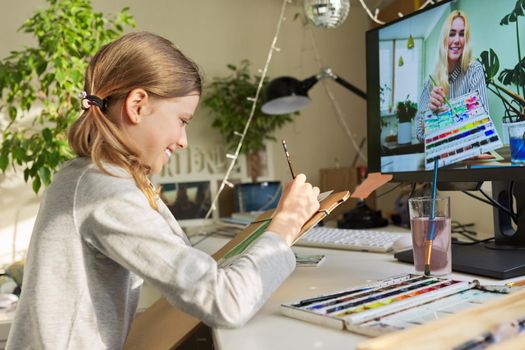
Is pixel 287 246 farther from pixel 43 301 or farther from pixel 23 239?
pixel 23 239

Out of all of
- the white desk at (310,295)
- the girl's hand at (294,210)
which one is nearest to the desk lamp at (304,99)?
the white desk at (310,295)

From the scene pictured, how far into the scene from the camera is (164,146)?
0.90m

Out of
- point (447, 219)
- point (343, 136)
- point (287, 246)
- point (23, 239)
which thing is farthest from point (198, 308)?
point (343, 136)

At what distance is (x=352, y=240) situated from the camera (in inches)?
51.5

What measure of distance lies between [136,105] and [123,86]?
3 centimetres

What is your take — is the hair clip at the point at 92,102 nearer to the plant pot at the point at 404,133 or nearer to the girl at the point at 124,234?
the girl at the point at 124,234

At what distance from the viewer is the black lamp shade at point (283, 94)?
6.07 ft

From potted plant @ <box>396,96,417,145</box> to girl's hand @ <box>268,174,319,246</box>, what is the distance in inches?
13.6

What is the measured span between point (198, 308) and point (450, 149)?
57 cm

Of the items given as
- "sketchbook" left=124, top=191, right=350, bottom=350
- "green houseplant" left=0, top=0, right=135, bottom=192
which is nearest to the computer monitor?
"sketchbook" left=124, top=191, right=350, bottom=350

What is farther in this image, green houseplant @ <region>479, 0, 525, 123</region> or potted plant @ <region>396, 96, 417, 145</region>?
potted plant @ <region>396, 96, 417, 145</region>

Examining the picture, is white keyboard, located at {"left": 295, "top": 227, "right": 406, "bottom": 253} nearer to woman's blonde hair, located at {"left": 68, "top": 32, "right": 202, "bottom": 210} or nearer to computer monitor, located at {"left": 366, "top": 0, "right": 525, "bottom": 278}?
computer monitor, located at {"left": 366, "top": 0, "right": 525, "bottom": 278}

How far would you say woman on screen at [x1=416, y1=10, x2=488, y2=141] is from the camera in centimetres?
102

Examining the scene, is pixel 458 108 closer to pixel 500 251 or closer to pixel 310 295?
pixel 500 251
